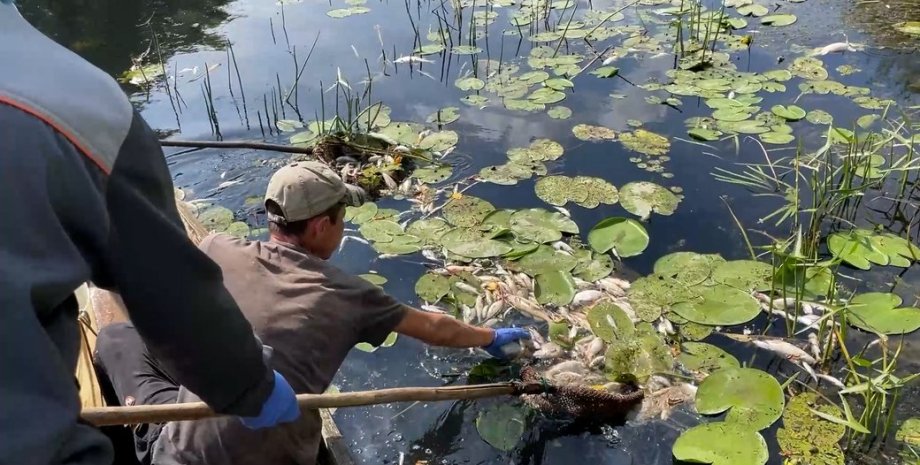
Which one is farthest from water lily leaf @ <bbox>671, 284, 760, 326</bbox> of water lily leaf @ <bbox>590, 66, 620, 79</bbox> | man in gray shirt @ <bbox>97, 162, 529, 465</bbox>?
water lily leaf @ <bbox>590, 66, 620, 79</bbox>

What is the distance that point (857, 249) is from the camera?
11.5 feet

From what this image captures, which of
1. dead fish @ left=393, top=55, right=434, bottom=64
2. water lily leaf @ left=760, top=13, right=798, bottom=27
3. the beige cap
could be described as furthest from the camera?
water lily leaf @ left=760, top=13, right=798, bottom=27

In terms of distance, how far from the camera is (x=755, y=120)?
186 inches

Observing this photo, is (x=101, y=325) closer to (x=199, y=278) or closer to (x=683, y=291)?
(x=199, y=278)

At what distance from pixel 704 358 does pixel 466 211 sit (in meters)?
1.66

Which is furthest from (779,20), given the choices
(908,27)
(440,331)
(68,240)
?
(68,240)

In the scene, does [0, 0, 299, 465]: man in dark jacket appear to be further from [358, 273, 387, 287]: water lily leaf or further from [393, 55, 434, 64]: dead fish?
[393, 55, 434, 64]: dead fish

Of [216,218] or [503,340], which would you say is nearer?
[503,340]

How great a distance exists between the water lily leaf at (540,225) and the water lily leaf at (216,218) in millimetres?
1769

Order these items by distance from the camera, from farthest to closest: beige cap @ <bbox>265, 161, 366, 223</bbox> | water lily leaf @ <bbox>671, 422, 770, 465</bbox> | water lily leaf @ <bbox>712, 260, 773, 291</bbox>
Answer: water lily leaf @ <bbox>712, 260, 773, 291</bbox> < water lily leaf @ <bbox>671, 422, 770, 465</bbox> < beige cap @ <bbox>265, 161, 366, 223</bbox>

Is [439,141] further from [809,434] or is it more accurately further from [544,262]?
[809,434]

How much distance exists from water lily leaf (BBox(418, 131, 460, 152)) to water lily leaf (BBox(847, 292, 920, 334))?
2726 mm

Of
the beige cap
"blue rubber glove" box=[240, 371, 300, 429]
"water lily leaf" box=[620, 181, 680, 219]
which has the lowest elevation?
"water lily leaf" box=[620, 181, 680, 219]

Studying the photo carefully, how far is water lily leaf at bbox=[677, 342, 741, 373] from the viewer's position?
2.97 m
